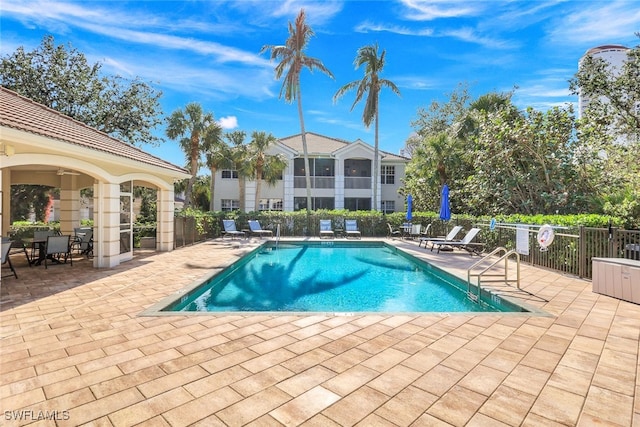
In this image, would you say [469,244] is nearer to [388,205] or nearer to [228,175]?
[388,205]

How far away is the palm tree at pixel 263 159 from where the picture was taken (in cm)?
2275

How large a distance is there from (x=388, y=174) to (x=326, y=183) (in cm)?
637

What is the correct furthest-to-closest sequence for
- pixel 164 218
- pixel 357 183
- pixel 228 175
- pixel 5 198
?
pixel 357 183 < pixel 228 175 < pixel 164 218 < pixel 5 198

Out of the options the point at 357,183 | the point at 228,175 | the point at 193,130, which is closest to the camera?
the point at 193,130

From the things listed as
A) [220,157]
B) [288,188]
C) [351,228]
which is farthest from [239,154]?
[351,228]

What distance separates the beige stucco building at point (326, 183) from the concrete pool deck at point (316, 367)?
23057 millimetres

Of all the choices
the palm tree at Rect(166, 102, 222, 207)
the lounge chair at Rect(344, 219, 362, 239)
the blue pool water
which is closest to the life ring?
the blue pool water

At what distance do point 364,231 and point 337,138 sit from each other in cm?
→ 1523

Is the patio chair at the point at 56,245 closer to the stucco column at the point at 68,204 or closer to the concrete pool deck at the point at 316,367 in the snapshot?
the concrete pool deck at the point at 316,367

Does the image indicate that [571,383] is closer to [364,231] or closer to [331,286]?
[331,286]

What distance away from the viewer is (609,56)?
16.0 meters

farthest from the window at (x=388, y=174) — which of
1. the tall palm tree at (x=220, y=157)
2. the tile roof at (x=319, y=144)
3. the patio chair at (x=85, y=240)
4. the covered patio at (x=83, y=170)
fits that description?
the patio chair at (x=85, y=240)

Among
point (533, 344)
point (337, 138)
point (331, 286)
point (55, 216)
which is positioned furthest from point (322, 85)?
point (55, 216)

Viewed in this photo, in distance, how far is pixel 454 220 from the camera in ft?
52.8
